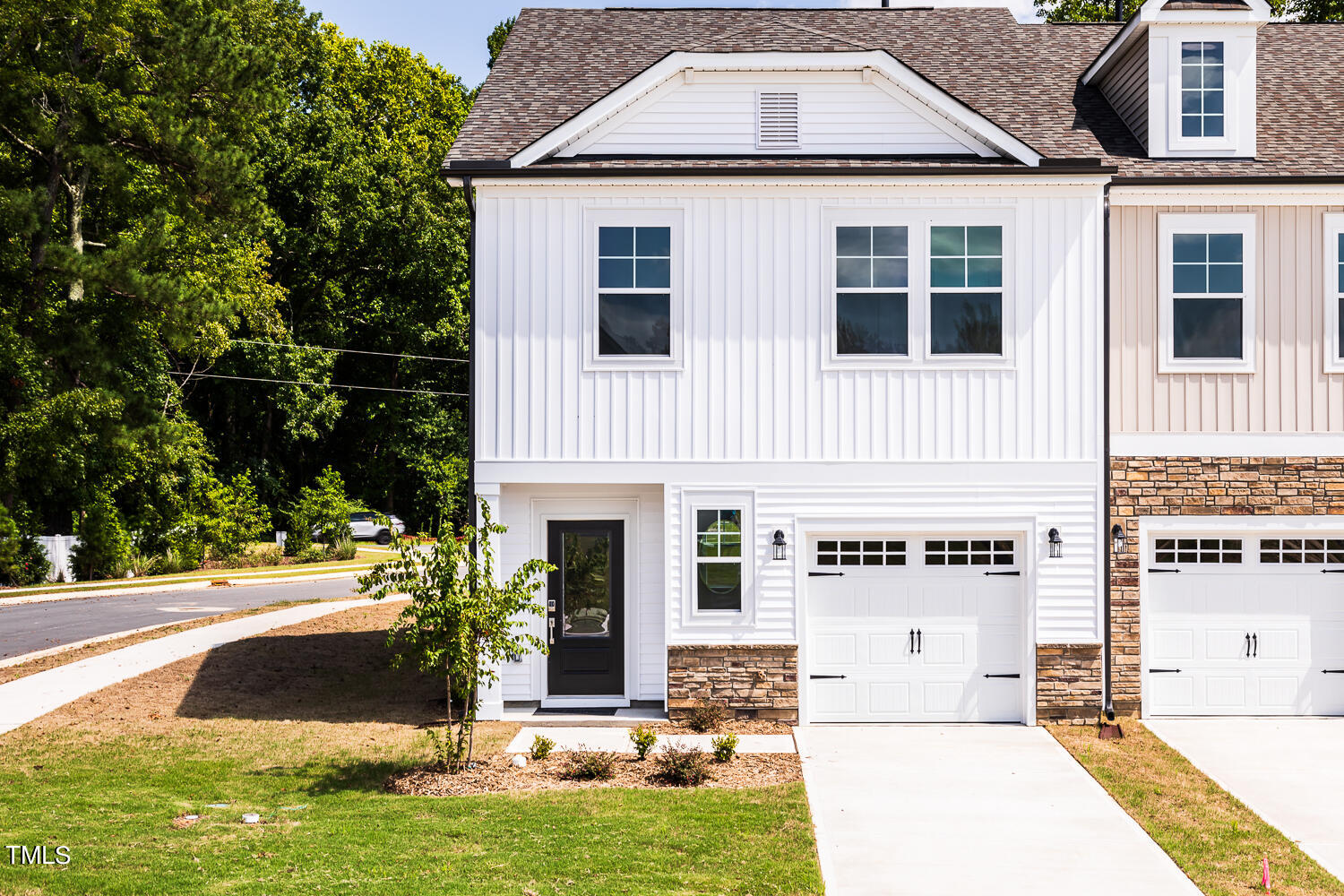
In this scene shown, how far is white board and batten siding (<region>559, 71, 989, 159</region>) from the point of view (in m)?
13.1

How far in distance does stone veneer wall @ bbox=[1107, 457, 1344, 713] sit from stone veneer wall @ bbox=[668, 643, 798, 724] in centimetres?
401

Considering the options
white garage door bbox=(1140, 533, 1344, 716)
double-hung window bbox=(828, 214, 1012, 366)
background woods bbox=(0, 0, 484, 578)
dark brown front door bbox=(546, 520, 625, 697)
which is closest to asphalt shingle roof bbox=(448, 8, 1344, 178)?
double-hung window bbox=(828, 214, 1012, 366)

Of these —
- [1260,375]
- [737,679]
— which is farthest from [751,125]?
[1260,375]

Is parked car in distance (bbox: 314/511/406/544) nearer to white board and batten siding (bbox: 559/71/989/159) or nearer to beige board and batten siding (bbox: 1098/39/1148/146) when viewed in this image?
white board and batten siding (bbox: 559/71/989/159)

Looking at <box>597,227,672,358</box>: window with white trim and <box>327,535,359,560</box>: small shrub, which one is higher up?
<box>597,227,672,358</box>: window with white trim

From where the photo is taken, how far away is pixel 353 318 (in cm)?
4416

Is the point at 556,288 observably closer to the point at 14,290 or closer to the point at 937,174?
the point at 937,174

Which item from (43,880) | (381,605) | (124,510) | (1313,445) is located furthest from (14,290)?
(1313,445)

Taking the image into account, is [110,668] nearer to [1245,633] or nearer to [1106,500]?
[1106,500]

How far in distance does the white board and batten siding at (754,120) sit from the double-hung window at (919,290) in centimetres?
99

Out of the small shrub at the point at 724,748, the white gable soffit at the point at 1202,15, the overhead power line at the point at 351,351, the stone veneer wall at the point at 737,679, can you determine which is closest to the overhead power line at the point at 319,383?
the overhead power line at the point at 351,351

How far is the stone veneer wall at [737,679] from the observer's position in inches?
497

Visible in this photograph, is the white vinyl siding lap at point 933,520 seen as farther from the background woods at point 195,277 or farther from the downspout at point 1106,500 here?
the background woods at point 195,277

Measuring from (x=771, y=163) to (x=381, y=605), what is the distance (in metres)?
15.6
